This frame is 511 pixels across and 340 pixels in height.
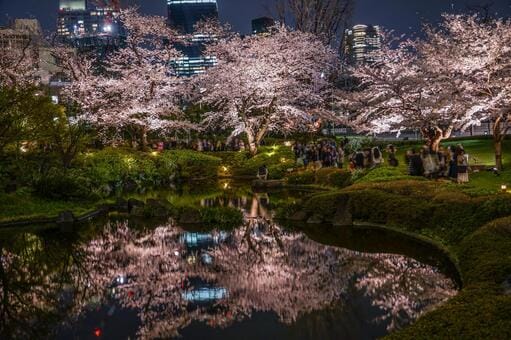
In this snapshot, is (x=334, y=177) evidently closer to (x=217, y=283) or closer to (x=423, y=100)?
(x=423, y=100)

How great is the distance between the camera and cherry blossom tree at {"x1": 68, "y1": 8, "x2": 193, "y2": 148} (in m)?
41.0

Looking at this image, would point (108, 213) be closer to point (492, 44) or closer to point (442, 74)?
point (442, 74)

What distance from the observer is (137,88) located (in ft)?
138

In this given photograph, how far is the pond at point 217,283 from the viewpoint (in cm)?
905

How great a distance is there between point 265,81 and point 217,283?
99.2 feet

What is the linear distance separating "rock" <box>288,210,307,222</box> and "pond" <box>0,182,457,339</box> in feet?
3.75

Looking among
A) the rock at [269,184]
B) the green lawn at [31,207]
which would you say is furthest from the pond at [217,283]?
the rock at [269,184]

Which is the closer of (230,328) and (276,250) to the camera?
(230,328)

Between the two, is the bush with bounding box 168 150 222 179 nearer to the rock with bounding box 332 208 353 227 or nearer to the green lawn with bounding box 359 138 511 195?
the green lawn with bounding box 359 138 511 195

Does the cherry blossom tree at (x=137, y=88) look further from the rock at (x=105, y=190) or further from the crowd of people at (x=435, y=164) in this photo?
the crowd of people at (x=435, y=164)

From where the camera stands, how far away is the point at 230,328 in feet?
29.3

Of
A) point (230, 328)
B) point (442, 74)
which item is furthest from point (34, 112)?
point (442, 74)

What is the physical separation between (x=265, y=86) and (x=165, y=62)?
1069cm

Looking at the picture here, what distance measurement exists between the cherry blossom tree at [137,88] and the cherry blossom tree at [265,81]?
3.24 metres
